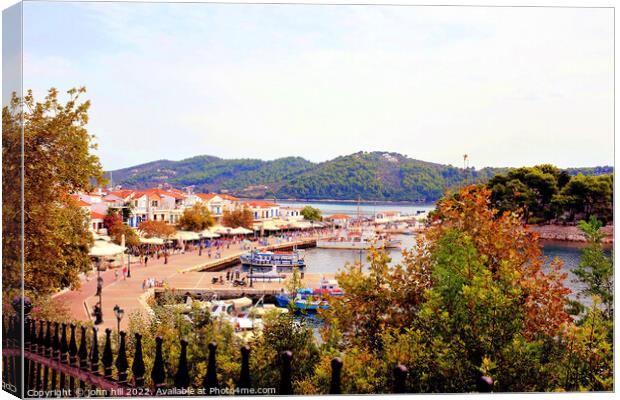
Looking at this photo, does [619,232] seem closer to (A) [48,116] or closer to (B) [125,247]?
(B) [125,247]

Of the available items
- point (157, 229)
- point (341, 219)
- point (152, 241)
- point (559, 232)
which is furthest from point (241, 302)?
point (559, 232)

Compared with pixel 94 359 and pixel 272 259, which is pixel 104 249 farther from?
pixel 272 259

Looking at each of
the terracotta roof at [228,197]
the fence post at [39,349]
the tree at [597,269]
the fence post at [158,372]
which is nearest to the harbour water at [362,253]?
the tree at [597,269]

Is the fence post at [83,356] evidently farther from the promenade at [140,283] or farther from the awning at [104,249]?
the awning at [104,249]

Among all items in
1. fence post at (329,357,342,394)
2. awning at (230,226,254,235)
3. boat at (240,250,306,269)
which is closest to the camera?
fence post at (329,357,342,394)

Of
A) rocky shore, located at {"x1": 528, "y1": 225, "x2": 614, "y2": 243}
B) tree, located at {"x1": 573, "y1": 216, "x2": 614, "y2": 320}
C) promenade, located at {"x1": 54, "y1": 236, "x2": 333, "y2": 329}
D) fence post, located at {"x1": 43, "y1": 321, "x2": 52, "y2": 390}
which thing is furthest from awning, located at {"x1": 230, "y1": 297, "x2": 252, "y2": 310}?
rocky shore, located at {"x1": 528, "y1": 225, "x2": 614, "y2": 243}

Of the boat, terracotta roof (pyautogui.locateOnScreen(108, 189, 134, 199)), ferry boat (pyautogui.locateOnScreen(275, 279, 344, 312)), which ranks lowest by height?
ferry boat (pyautogui.locateOnScreen(275, 279, 344, 312))

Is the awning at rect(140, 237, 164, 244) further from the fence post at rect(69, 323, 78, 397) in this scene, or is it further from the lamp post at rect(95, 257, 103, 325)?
the fence post at rect(69, 323, 78, 397)
